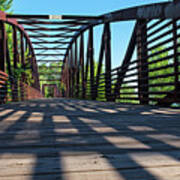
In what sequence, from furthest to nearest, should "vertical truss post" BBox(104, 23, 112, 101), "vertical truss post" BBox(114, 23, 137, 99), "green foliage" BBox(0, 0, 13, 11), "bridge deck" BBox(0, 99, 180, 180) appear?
"green foliage" BBox(0, 0, 13, 11) < "vertical truss post" BBox(104, 23, 112, 101) < "vertical truss post" BBox(114, 23, 137, 99) < "bridge deck" BBox(0, 99, 180, 180)

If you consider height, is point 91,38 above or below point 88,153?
above

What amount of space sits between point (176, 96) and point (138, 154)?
112 inches

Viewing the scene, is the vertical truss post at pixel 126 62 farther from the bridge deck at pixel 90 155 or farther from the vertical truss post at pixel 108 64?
the bridge deck at pixel 90 155

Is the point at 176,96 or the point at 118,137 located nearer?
the point at 118,137

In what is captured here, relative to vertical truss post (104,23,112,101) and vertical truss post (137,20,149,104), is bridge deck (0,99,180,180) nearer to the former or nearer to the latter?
vertical truss post (137,20,149,104)

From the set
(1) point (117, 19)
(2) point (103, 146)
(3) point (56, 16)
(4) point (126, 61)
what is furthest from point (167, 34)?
(3) point (56, 16)

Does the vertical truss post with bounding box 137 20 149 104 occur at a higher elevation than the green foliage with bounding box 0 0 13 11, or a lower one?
lower

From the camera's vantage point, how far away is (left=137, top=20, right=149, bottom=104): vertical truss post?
15.8 ft

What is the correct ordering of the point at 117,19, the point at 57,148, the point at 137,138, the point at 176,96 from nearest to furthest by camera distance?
the point at 57,148 → the point at 137,138 → the point at 176,96 → the point at 117,19

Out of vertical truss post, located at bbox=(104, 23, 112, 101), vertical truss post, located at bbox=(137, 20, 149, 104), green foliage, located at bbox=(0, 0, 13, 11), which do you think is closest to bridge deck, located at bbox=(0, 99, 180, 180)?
vertical truss post, located at bbox=(137, 20, 149, 104)

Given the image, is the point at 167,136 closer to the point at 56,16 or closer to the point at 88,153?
the point at 88,153

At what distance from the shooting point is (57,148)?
126 centimetres

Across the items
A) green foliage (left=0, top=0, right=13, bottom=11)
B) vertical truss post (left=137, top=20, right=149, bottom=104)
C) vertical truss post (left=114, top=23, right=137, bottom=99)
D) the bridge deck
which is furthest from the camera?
green foliage (left=0, top=0, right=13, bottom=11)

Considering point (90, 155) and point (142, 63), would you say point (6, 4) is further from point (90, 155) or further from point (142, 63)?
point (90, 155)
